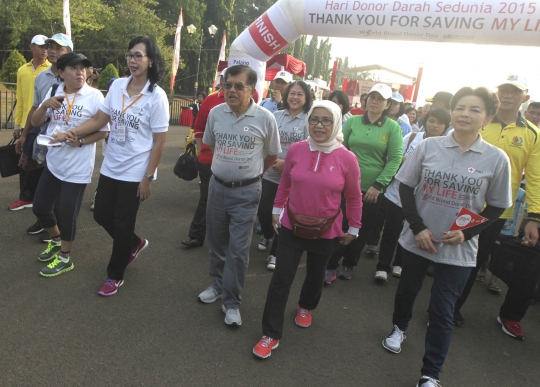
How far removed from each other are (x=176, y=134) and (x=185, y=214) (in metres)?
9.83

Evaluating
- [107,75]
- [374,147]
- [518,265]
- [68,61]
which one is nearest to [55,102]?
[68,61]

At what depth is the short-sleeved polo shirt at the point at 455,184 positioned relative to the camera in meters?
2.51

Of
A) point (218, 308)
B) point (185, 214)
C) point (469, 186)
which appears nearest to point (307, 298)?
point (218, 308)

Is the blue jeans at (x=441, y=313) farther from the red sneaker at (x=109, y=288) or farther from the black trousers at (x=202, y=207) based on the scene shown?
the black trousers at (x=202, y=207)

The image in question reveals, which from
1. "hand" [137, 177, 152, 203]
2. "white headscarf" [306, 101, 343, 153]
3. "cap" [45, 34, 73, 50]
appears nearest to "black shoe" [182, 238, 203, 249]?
"hand" [137, 177, 152, 203]

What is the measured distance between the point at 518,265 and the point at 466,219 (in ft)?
4.19

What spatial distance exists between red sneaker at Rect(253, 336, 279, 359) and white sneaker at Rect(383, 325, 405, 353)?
2.87 feet

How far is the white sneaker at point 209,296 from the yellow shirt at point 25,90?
3.29 meters

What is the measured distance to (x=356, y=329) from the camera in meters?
3.36

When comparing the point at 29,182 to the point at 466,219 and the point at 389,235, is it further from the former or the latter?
the point at 466,219

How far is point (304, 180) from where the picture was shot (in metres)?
2.82

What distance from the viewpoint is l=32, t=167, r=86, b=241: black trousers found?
348 cm

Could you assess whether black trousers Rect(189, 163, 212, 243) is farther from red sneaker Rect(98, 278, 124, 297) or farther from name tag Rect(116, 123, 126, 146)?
name tag Rect(116, 123, 126, 146)

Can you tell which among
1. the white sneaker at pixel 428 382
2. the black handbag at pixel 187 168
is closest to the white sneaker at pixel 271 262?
the black handbag at pixel 187 168
